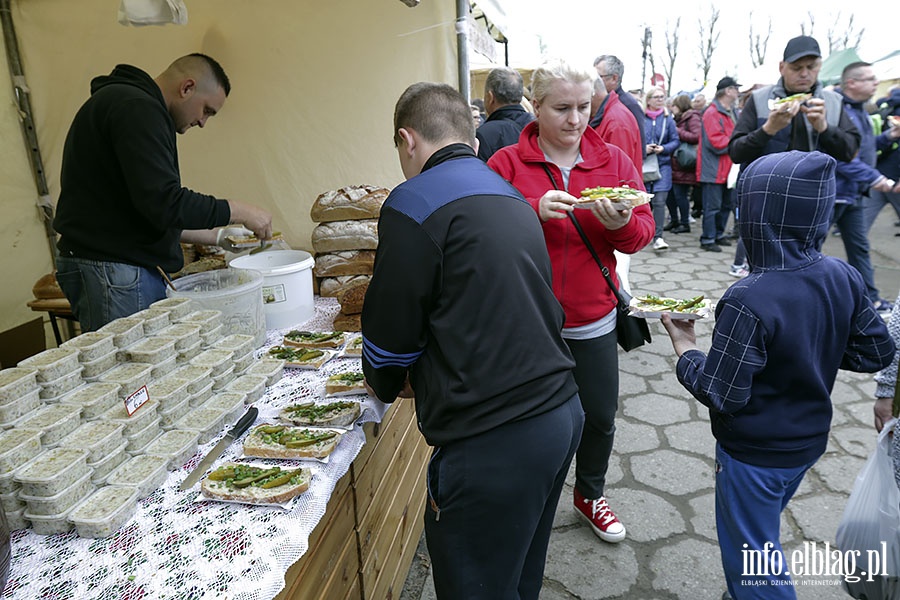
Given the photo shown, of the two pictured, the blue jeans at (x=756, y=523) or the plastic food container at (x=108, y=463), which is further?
the blue jeans at (x=756, y=523)

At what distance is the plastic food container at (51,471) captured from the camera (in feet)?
4.57

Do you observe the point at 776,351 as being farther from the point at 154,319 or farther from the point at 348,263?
the point at 348,263

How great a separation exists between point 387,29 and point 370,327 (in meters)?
2.73

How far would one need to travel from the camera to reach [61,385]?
1.75 meters

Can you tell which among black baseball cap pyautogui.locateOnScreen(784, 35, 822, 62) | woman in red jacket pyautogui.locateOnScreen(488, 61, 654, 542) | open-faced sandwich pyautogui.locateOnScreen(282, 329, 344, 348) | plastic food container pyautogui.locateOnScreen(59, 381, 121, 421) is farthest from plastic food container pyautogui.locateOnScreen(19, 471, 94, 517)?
black baseball cap pyautogui.locateOnScreen(784, 35, 822, 62)

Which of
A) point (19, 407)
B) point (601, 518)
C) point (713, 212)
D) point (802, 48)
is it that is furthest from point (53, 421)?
point (713, 212)

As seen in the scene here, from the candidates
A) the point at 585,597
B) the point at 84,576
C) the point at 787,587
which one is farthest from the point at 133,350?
the point at 787,587

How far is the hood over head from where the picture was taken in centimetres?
169

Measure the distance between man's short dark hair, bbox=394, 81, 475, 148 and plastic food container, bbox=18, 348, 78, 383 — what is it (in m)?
1.32

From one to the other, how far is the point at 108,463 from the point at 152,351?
47 cm

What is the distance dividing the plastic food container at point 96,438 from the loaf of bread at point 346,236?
188cm

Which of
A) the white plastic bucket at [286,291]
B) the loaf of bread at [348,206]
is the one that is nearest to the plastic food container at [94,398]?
the white plastic bucket at [286,291]

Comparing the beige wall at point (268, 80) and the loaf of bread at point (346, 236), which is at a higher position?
the beige wall at point (268, 80)

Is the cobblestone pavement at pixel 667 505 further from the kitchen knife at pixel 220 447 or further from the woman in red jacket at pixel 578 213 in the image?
the kitchen knife at pixel 220 447
